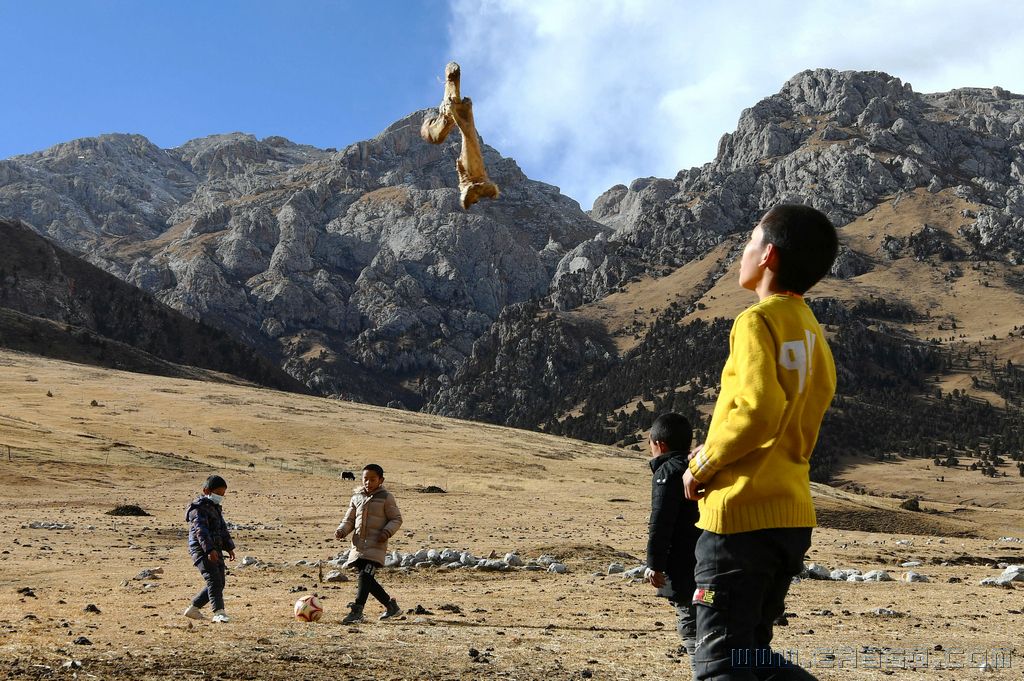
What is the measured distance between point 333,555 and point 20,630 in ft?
42.7

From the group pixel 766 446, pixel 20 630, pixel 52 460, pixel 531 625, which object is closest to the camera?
pixel 766 446

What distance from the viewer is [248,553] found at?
24750mm

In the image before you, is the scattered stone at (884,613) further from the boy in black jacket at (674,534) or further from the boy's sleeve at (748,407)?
the boy's sleeve at (748,407)

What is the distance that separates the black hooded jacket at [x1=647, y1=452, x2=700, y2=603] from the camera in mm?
8383

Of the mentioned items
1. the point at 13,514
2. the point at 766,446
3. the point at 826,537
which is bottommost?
the point at 13,514

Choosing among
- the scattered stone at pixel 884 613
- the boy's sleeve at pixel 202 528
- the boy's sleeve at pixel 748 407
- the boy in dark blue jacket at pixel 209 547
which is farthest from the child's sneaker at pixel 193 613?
the boy's sleeve at pixel 748 407

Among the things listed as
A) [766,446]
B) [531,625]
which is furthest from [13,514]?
[766,446]

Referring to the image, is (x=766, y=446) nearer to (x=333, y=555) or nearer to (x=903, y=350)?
(x=333, y=555)

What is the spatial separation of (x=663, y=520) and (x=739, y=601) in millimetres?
2837

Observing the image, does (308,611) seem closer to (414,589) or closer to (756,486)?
(414,589)

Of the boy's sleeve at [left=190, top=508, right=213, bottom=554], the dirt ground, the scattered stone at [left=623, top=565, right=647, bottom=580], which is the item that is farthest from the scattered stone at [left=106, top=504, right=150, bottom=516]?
the boy's sleeve at [left=190, top=508, right=213, bottom=554]

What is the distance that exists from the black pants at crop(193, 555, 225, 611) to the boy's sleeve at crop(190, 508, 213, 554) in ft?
0.66

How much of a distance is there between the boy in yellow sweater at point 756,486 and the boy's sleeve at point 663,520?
8.12ft

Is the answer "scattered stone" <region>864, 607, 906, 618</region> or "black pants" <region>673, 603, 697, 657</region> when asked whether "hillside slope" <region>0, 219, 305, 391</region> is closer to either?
"scattered stone" <region>864, 607, 906, 618</region>
